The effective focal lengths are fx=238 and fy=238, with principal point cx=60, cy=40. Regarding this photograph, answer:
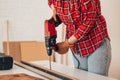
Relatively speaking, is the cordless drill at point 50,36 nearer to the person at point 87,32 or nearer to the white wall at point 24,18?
the person at point 87,32

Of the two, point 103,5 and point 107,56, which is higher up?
point 103,5

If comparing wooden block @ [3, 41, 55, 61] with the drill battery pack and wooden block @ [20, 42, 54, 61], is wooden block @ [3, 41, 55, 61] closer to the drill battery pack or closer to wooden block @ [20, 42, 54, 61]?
wooden block @ [20, 42, 54, 61]

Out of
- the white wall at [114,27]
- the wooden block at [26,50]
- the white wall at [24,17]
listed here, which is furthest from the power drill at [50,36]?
the white wall at [24,17]

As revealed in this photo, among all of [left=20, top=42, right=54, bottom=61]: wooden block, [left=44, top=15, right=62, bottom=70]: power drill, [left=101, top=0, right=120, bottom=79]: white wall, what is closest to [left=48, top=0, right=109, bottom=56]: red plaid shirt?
[left=44, top=15, right=62, bottom=70]: power drill

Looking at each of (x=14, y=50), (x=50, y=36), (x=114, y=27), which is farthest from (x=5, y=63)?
(x=14, y=50)

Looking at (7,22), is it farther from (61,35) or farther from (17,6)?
(61,35)

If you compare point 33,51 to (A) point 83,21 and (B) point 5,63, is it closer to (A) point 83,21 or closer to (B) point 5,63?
(B) point 5,63

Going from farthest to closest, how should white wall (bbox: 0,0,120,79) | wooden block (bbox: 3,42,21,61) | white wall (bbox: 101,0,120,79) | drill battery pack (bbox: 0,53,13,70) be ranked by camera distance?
white wall (bbox: 0,0,120,79)
wooden block (bbox: 3,42,21,61)
white wall (bbox: 101,0,120,79)
drill battery pack (bbox: 0,53,13,70)

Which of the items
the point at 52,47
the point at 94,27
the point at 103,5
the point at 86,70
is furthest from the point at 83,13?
the point at 103,5

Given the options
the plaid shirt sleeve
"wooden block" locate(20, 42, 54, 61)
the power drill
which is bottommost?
"wooden block" locate(20, 42, 54, 61)

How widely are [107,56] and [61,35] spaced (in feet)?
6.48

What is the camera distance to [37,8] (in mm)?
3727

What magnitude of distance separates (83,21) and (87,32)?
0.07 meters

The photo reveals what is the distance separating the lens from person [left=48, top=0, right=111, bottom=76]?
1.30 meters
